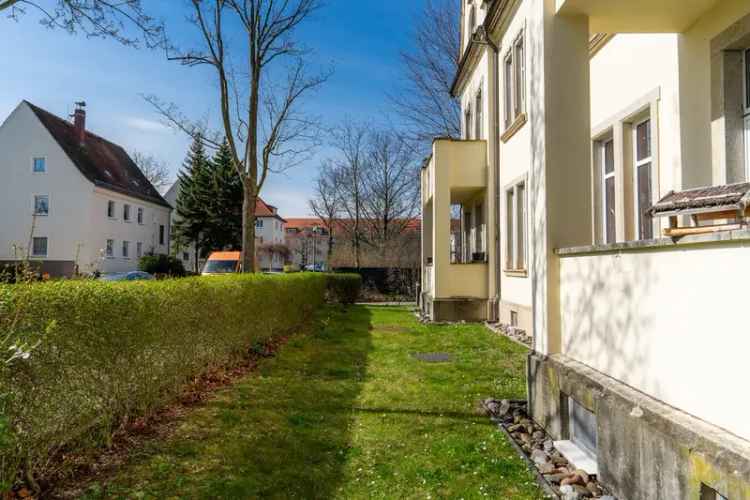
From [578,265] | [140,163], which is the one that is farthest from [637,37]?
[140,163]

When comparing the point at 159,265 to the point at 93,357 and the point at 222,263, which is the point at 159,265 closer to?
the point at 222,263

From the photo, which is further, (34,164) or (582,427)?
(34,164)

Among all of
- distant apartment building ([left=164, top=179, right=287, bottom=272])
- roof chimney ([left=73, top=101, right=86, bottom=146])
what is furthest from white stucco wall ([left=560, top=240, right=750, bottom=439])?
roof chimney ([left=73, top=101, right=86, bottom=146])

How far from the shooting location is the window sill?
10641mm

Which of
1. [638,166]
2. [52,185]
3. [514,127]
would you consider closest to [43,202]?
[52,185]

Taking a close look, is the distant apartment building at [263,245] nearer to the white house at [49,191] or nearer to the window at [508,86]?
the white house at [49,191]

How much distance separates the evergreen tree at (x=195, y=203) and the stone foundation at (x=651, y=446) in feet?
128

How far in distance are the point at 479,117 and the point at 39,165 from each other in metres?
31.2

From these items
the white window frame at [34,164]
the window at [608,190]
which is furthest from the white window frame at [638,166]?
the white window frame at [34,164]

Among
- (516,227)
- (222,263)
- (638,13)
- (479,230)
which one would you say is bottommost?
(222,263)

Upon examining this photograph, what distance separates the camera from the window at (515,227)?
11.5 meters

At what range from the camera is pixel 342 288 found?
76.9 feet

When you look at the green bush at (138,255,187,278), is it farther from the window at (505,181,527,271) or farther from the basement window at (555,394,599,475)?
the basement window at (555,394,599,475)

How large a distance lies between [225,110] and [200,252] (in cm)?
3013
